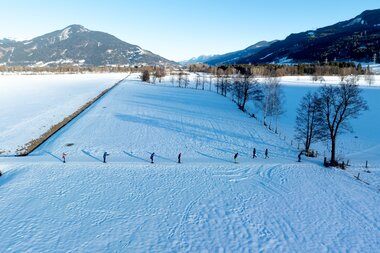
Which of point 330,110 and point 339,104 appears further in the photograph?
point 339,104

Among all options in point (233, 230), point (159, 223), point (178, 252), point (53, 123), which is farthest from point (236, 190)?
point (53, 123)

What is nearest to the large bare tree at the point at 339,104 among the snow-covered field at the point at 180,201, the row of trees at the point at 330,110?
the row of trees at the point at 330,110

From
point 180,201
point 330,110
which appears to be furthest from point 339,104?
point 180,201

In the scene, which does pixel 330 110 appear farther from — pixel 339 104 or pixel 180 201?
pixel 180 201

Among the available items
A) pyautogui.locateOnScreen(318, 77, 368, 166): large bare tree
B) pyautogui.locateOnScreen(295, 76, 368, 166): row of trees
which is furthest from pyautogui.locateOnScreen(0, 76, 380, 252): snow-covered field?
pyautogui.locateOnScreen(318, 77, 368, 166): large bare tree

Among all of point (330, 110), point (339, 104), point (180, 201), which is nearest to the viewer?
point (180, 201)

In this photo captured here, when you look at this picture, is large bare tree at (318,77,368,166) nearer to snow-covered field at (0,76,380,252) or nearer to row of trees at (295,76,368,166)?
row of trees at (295,76,368,166)

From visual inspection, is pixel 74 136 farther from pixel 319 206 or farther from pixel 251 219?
pixel 319 206

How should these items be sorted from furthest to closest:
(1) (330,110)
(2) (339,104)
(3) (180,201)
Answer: (2) (339,104) < (1) (330,110) < (3) (180,201)
